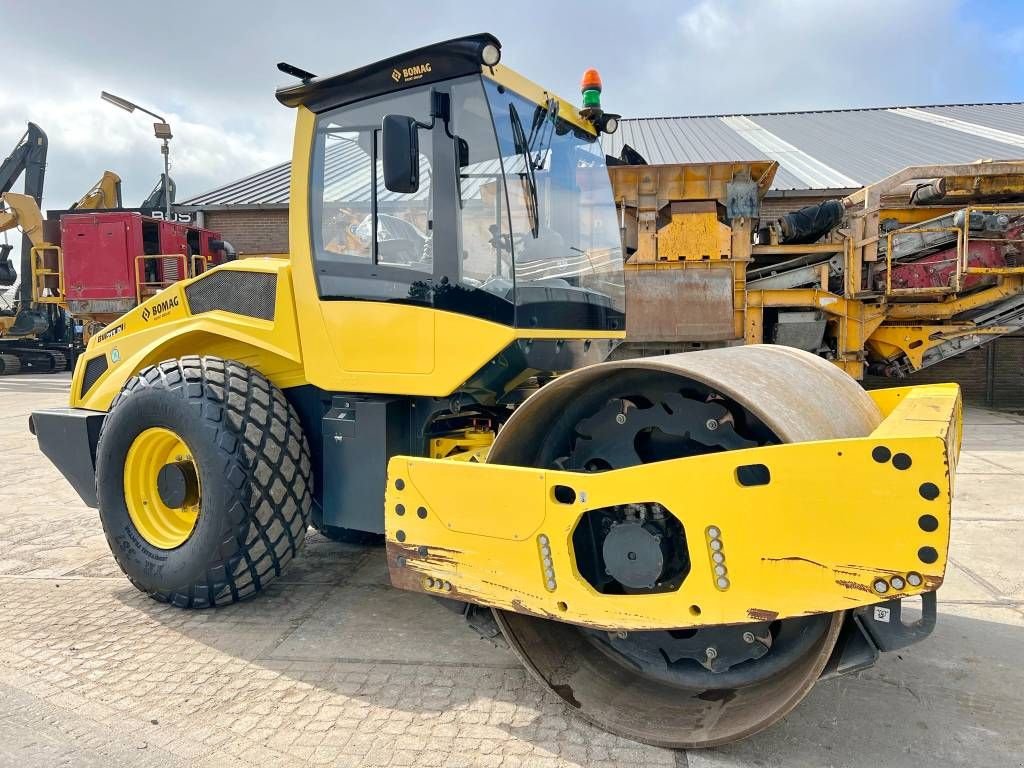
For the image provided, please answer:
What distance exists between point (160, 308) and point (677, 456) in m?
3.04

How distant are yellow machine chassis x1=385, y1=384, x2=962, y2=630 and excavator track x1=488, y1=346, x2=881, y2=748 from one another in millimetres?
162

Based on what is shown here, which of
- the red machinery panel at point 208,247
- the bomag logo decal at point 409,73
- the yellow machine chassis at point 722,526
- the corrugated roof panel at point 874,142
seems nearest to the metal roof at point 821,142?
the corrugated roof panel at point 874,142

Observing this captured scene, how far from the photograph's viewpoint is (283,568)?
3.42 meters

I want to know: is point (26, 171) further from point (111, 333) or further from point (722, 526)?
point (722, 526)

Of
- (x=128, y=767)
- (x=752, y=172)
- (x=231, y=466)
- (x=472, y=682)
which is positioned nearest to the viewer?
(x=128, y=767)

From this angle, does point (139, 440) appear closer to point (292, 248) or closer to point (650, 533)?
point (292, 248)

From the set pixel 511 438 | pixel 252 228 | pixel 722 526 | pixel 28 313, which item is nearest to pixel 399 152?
pixel 511 438

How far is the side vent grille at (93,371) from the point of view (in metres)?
4.49

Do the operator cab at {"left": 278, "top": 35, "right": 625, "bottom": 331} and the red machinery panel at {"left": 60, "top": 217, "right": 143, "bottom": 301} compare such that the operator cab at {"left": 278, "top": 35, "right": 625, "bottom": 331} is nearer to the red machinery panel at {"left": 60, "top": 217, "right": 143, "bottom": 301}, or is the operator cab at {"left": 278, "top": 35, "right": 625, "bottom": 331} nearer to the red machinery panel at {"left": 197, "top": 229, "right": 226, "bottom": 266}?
the red machinery panel at {"left": 60, "top": 217, "right": 143, "bottom": 301}

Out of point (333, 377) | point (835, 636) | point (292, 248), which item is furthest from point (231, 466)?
point (835, 636)

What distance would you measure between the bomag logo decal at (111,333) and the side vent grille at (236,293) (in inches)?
30.1

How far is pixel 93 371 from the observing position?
4.55 metres

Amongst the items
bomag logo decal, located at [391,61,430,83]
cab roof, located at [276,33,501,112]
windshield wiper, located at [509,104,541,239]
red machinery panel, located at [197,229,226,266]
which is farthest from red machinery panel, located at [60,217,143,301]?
windshield wiper, located at [509,104,541,239]

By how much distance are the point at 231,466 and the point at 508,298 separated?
1401 millimetres
